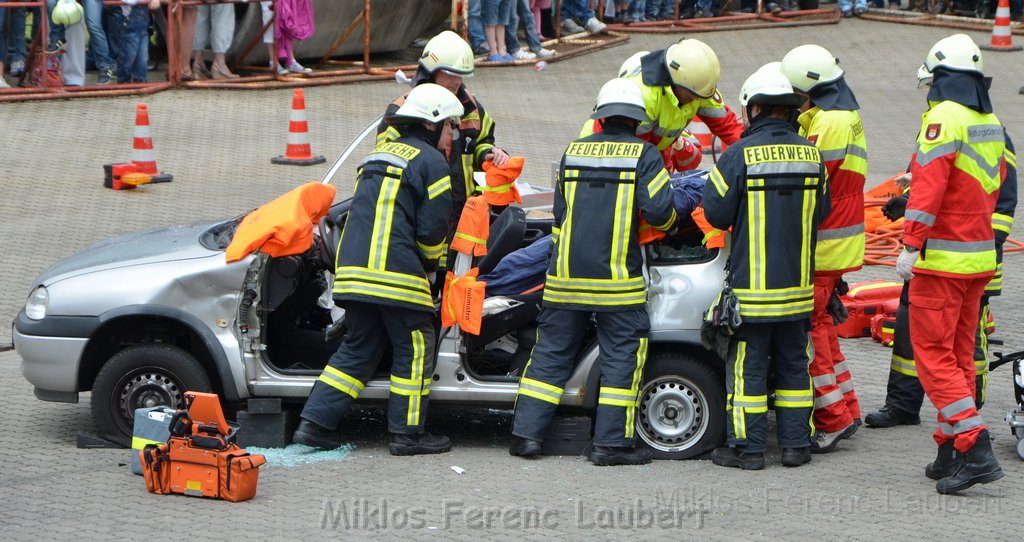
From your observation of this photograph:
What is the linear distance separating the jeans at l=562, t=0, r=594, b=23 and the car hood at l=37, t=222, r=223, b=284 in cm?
1219

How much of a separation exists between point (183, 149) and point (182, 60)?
2.17 metres

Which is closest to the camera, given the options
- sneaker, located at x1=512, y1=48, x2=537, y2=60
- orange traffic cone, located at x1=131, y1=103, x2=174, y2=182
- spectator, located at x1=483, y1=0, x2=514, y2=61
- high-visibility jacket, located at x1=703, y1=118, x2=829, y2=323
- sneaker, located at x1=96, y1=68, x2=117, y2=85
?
high-visibility jacket, located at x1=703, y1=118, x2=829, y2=323

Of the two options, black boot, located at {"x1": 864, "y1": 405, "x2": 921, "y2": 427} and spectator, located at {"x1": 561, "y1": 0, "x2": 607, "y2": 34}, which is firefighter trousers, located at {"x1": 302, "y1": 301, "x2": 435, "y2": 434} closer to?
black boot, located at {"x1": 864, "y1": 405, "x2": 921, "y2": 427}

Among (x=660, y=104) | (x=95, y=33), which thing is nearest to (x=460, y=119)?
(x=660, y=104)

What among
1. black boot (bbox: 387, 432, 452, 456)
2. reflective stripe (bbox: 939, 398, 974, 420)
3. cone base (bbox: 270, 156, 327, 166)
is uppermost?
reflective stripe (bbox: 939, 398, 974, 420)

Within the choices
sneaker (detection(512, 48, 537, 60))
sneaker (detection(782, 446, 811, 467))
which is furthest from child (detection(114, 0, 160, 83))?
sneaker (detection(782, 446, 811, 467))

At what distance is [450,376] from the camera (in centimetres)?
667

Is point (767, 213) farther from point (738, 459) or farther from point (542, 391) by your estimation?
point (542, 391)

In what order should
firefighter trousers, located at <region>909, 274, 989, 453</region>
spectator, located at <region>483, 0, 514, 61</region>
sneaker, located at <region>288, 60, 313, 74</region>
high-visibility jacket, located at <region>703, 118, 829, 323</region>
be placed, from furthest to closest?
spectator, located at <region>483, 0, 514, 61</region> < sneaker, located at <region>288, 60, 313, 74</region> < high-visibility jacket, located at <region>703, 118, 829, 323</region> < firefighter trousers, located at <region>909, 274, 989, 453</region>

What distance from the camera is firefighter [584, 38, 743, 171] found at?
6.84 metres

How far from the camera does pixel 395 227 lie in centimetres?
654

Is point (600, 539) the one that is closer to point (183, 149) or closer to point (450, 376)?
point (450, 376)

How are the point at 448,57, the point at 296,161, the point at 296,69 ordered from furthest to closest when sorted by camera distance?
the point at 296,69, the point at 296,161, the point at 448,57

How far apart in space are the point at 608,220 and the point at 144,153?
6902mm
